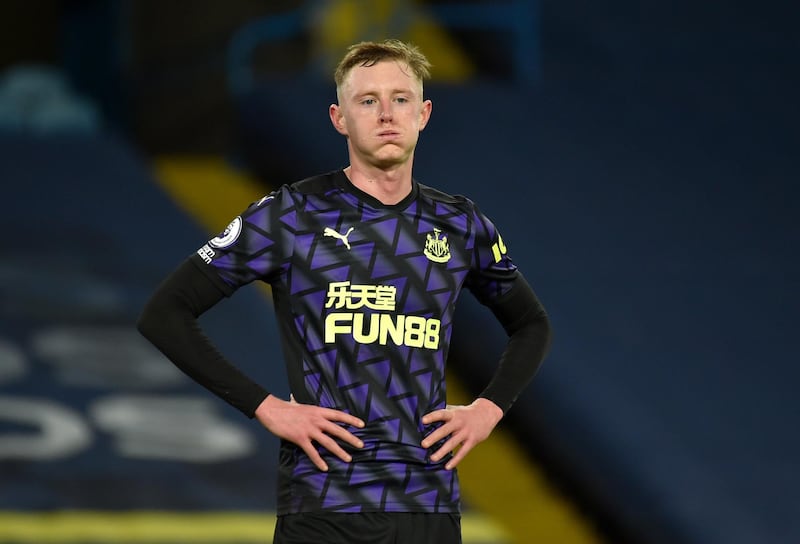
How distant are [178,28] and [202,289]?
22.3 feet

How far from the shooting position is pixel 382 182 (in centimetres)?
305

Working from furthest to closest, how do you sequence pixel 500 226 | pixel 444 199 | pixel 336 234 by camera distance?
pixel 500 226, pixel 444 199, pixel 336 234

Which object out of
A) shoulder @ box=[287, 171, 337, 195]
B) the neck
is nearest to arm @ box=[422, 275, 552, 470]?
the neck

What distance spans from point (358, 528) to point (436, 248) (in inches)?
23.7

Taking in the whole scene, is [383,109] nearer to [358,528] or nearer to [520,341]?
[520,341]

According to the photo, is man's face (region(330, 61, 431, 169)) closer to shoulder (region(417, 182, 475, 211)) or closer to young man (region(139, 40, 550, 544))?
young man (region(139, 40, 550, 544))

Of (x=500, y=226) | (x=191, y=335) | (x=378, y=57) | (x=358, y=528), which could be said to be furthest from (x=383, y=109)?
(x=500, y=226)

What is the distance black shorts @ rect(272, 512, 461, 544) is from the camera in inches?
114

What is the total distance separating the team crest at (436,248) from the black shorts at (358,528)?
20.9 inches

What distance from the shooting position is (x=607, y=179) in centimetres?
780

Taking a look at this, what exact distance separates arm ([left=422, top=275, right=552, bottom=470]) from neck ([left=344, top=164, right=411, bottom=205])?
1.18 feet

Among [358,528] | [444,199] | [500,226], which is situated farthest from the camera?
[500,226]

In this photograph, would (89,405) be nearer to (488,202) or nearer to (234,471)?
(234,471)

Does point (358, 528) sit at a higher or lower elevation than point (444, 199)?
lower
